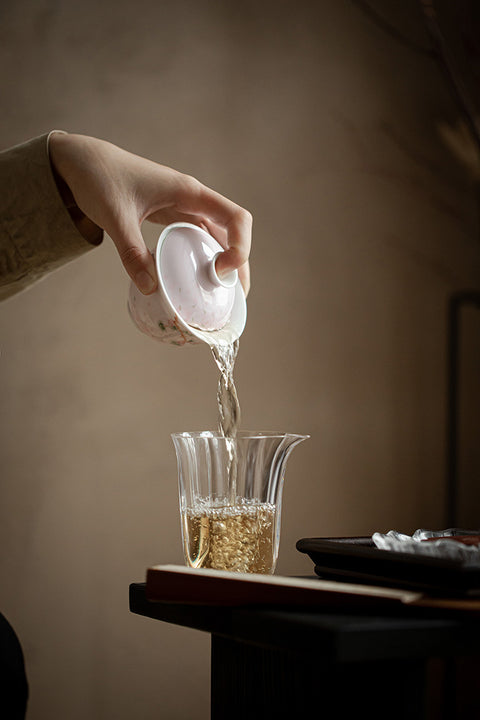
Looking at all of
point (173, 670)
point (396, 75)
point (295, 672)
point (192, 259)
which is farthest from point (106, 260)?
point (295, 672)

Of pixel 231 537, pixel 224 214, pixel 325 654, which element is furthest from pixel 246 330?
pixel 325 654

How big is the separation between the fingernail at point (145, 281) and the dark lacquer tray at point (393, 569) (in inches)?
13.5

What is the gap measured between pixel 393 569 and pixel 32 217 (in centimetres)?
62

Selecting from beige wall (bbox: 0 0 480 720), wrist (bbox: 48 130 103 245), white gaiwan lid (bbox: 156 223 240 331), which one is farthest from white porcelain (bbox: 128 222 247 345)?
beige wall (bbox: 0 0 480 720)

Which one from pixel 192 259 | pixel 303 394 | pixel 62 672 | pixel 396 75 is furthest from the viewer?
pixel 396 75

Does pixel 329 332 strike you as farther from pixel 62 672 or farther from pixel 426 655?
pixel 426 655

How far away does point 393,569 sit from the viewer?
1.89 feet

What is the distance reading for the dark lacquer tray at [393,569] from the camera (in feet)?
1.68

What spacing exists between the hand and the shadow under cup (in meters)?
0.21

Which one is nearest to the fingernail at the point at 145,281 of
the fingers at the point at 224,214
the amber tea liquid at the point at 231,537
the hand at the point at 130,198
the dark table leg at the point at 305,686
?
the hand at the point at 130,198

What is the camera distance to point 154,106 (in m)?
1.72

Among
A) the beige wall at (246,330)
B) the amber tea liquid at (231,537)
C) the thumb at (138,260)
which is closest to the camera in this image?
the amber tea liquid at (231,537)

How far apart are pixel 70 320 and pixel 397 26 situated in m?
1.32

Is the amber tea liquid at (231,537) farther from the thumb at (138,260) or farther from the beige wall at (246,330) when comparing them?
the beige wall at (246,330)
